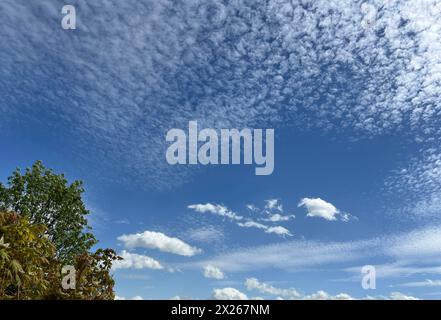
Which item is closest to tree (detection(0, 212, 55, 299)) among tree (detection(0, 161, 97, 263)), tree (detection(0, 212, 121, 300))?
tree (detection(0, 212, 121, 300))

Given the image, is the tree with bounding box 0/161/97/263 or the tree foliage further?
the tree with bounding box 0/161/97/263

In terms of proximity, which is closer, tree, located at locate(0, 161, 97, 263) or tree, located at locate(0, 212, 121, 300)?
tree, located at locate(0, 212, 121, 300)

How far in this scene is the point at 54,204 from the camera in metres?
40.1

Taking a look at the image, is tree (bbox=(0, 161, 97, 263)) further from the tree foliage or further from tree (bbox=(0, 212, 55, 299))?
tree (bbox=(0, 212, 55, 299))

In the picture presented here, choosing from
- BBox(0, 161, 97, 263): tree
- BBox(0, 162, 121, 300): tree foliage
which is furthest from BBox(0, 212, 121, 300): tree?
BBox(0, 161, 97, 263): tree

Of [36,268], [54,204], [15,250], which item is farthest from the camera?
[54,204]

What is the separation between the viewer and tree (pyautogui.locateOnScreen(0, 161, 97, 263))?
3884 centimetres

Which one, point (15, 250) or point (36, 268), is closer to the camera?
point (15, 250)

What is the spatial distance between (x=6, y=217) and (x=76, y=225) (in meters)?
25.2

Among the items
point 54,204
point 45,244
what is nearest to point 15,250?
point 45,244

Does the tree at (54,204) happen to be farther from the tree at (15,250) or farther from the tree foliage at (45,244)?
the tree at (15,250)

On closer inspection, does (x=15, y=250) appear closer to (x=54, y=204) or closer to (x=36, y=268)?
(x=36, y=268)
